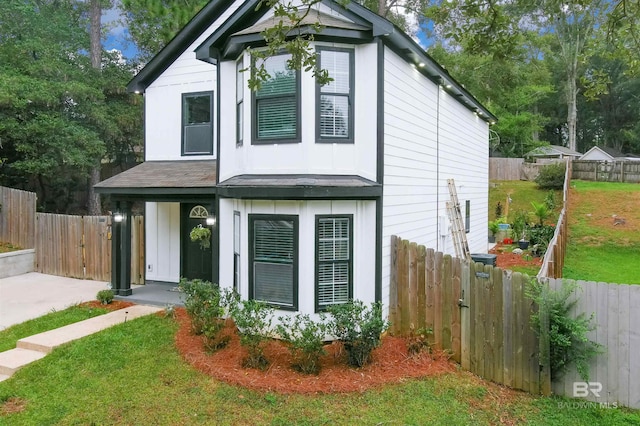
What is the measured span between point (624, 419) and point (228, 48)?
26.8 feet

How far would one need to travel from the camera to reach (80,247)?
13.4m

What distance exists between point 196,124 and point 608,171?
26.9 meters

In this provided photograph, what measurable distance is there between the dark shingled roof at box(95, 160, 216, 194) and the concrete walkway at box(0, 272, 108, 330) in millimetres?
2885

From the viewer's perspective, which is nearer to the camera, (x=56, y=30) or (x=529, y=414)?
(x=529, y=414)

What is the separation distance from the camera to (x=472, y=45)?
6.50m

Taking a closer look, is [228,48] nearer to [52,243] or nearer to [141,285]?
[141,285]

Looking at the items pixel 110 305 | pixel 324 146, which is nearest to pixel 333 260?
pixel 324 146

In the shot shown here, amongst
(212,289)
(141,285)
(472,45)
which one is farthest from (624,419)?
(141,285)

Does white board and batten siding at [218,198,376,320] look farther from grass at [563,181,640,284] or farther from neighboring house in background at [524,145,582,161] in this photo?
neighboring house in background at [524,145,582,161]

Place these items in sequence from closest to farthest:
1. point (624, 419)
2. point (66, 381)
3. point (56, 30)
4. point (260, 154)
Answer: point (624, 419) < point (66, 381) < point (260, 154) < point (56, 30)

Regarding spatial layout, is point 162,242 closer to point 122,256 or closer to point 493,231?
point 122,256

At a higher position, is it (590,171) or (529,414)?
(590,171)

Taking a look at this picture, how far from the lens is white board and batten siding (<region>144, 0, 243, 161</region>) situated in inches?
457

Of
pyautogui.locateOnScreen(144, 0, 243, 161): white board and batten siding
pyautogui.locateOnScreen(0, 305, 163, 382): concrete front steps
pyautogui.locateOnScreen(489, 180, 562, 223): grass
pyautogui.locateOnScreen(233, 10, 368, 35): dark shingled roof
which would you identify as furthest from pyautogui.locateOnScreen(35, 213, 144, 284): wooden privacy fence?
pyautogui.locateOnScreen(489, 180, 562, 223): grass
